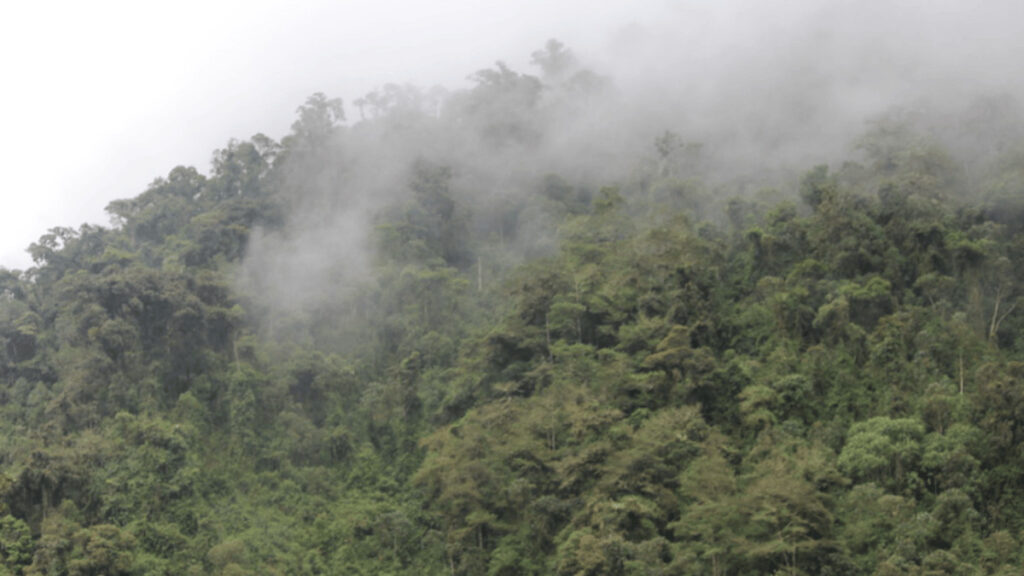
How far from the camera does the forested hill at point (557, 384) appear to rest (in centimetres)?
2420

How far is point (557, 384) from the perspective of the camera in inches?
1200

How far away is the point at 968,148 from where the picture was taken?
120 ft

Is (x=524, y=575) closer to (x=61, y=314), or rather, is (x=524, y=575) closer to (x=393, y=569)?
(x=393, y=569)

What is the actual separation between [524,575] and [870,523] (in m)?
8.68

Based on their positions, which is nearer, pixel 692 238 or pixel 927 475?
pixel 927 475

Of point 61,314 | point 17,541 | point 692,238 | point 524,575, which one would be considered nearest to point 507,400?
point 524,575

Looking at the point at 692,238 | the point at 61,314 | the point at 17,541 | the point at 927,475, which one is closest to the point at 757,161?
the point at 692,238

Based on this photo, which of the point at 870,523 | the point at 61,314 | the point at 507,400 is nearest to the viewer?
the point at 870,523

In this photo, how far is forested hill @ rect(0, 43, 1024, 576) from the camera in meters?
24.2

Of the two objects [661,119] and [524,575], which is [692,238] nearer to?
[524,575]

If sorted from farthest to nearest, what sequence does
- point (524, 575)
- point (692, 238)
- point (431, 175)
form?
point (431, 175)
point (692, 238)
point (524, 575)

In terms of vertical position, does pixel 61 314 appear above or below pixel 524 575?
above

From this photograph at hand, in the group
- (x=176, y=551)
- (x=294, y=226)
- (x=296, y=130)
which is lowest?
(x=176, y=551)

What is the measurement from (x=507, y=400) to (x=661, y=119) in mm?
24337
